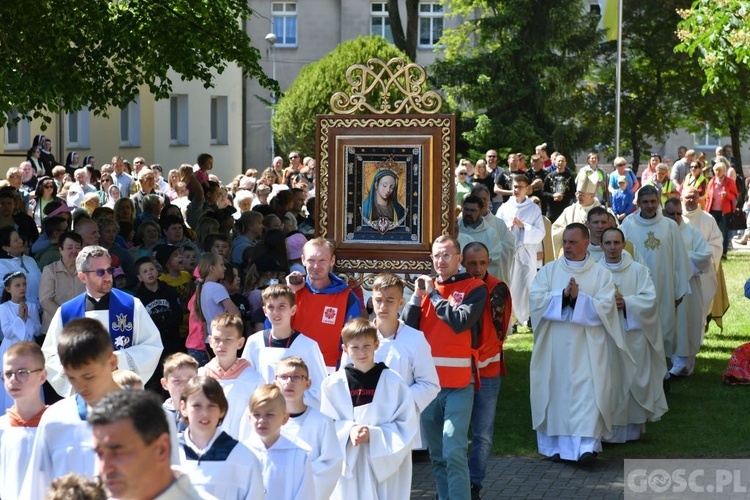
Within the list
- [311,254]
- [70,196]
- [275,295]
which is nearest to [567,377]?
[311,254]

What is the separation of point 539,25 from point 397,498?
26482 mm

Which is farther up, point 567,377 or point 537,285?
point 537,285

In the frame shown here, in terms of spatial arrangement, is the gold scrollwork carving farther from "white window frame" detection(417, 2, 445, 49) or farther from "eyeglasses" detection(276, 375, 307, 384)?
"white window frame" detection(417, 2, 445, 49)

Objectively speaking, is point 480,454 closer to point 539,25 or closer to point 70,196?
point 70,196

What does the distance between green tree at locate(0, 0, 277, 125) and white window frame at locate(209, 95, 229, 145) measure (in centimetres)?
2485

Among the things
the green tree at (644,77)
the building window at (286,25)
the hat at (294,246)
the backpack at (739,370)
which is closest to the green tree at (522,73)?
the green tree at (644,77)

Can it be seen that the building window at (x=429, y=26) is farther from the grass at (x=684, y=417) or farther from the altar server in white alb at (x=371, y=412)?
the altar server in white alb at (x=371, y=412)

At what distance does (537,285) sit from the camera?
34.5ft

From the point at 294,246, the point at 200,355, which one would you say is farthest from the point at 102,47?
the point at 200,355

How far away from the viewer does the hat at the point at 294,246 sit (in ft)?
38.5

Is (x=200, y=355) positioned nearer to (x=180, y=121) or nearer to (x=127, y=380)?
(x=127, y=380)

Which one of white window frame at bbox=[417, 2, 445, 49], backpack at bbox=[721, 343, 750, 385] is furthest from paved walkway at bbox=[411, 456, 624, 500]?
white window frame at bbox=[417, 2, 445, 49]

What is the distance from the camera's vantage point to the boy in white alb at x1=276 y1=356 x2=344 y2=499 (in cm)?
672

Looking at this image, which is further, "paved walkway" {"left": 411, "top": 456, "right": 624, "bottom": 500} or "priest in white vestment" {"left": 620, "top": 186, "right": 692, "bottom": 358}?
"priest in white vestment" {"left": 620, "top": 186, "right": 692, "bottom": 358}
